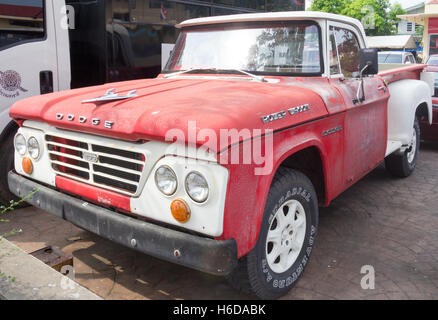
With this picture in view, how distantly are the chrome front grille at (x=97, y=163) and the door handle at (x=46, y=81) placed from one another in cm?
171

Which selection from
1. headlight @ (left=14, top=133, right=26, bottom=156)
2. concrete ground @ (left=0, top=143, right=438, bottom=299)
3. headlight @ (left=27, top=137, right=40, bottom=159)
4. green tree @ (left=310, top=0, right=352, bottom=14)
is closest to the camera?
concrete ground @ (left=0, top=143, right=438, bottom=299)

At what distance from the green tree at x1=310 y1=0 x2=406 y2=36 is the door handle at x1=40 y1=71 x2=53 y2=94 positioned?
4338 centimetres

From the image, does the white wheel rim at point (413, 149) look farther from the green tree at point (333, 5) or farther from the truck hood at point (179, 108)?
the green tree at point (333, 5)

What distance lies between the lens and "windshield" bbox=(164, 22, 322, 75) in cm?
371

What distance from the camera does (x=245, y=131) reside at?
2.49 meters

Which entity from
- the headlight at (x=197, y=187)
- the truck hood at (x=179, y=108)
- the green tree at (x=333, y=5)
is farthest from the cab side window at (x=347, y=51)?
the green tree at (x=333, y=5)

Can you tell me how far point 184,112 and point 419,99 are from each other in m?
4.09

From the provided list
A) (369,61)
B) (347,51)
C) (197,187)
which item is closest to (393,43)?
(347,51)

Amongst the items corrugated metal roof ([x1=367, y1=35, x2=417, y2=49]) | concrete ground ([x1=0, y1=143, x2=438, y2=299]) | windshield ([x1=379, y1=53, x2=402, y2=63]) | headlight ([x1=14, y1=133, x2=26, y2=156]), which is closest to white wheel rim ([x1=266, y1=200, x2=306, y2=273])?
concrete ground ([x1=0, y1=143, x2=438, y2=299])

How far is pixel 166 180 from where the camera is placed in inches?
101

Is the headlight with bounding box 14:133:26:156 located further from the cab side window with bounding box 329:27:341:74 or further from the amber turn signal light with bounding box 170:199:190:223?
the cab side window with bounding box 329:27:341:74

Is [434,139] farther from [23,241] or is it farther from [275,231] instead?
[23,241]

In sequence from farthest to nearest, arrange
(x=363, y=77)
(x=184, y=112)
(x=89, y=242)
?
(x=363, y=77) → (x=89, y=242) → (x=184, y=112)
